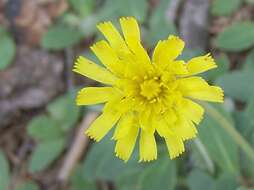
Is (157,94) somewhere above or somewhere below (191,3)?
below

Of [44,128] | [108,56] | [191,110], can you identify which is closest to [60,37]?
[44,128]

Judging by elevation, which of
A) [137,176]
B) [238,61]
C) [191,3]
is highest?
Result: [191,3]

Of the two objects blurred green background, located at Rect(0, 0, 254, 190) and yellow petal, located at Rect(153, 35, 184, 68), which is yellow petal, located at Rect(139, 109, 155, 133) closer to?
yellow petal, located at Rect(153, 35, 184, 68)

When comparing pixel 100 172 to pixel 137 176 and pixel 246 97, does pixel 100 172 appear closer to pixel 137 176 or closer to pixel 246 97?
pixel 137 176

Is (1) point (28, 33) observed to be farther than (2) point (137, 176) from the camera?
Yes

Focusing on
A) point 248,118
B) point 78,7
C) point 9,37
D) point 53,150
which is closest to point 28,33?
point 9,37

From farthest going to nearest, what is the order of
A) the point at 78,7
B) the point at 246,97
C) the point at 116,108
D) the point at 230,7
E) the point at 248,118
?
the point at 78,7 < the point at 230,7 < the point at 246,97 < the point at 248,118 < the point at 116,108
